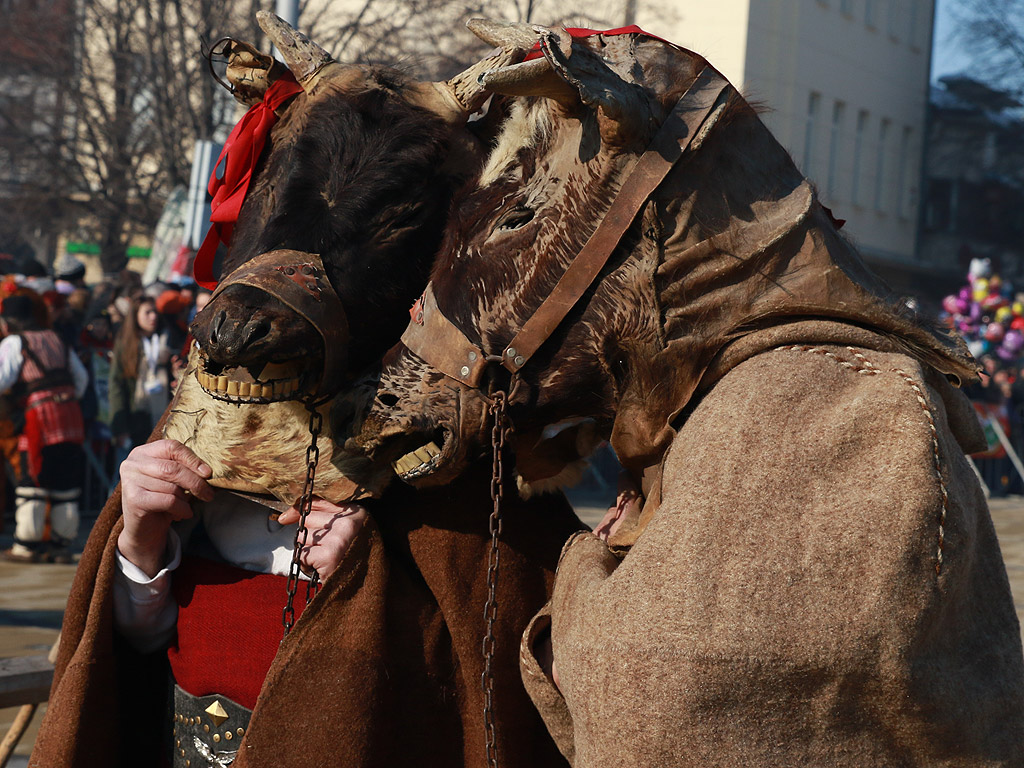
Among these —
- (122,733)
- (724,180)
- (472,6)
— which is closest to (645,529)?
(724,180)

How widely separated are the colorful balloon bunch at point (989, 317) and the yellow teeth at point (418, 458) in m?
14.9

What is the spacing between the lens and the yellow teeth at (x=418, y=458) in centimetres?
195

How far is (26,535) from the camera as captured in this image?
8.37 m

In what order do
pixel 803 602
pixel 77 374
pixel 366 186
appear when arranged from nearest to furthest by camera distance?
pixel 803 602, pixel 366 186, pixel 77 374

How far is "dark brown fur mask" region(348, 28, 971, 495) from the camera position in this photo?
173cm

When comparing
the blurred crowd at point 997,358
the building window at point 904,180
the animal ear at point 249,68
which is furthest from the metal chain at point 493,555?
the building window at point 904,180

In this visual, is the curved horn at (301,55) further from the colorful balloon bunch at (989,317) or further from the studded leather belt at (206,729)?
the colorful balloon bunch at (989,317)

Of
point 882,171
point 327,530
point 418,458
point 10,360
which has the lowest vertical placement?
point 882,171

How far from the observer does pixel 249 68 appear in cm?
246

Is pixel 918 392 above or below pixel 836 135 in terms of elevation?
above

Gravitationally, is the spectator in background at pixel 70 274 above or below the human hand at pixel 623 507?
below

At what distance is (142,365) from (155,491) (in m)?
7.18

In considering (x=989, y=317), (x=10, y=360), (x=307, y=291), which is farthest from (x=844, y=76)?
(x=307, y=291)

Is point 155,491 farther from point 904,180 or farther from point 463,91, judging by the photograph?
point 904,180
